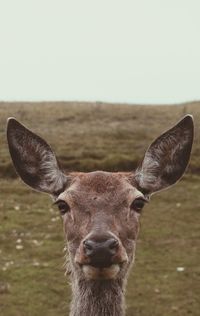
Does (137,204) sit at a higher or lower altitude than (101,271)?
higher

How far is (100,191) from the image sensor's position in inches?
337

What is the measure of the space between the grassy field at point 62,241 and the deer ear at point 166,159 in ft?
42.7

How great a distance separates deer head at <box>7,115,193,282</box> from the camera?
7812 mm

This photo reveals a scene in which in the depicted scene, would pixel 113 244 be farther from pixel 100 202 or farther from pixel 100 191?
pixel 100 191

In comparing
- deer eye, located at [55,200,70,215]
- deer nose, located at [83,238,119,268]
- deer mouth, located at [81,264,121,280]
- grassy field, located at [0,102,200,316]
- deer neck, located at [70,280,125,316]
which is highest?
deer eye, located at [55,200,70,215]

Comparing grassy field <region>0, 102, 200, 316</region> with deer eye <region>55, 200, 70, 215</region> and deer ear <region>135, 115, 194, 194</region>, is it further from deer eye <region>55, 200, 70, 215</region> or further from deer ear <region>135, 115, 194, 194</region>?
deer eye <region>55, 200, 70, 215</region>

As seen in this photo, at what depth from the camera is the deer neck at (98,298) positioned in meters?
8.41

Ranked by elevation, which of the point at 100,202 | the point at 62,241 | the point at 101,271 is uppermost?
the point at 100,202

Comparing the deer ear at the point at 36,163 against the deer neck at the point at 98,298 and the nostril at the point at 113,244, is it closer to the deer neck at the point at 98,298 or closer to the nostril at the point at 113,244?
the deer neck at the point at 98,298

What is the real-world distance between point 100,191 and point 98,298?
113 centimetres

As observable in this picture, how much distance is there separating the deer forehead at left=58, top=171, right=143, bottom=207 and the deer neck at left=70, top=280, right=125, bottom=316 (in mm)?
844

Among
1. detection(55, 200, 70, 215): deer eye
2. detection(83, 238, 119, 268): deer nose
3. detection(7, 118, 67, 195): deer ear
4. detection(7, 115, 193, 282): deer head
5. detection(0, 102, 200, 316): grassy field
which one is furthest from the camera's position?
detection(0, 102, 200, 316): grassy field

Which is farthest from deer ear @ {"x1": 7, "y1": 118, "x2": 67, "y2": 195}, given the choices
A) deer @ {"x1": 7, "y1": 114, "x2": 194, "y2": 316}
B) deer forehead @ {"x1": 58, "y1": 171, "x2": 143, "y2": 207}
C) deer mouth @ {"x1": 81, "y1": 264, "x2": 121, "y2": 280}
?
deer mouth @ {"x1": 81, "y1": 264, "x2": 121, "y2": 280}

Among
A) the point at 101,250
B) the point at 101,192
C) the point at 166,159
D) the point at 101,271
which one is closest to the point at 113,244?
the point at 101,250
